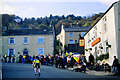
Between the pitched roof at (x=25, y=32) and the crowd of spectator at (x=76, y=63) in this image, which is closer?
the crowd of spectator at (x=76, y=63)

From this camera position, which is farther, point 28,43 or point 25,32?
point 25,32

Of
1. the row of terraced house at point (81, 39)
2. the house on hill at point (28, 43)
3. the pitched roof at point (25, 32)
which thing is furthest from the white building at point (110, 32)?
the pitched roof at point (25, 32)

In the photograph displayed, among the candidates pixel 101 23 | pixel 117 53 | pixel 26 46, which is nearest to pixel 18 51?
pixel 26 46

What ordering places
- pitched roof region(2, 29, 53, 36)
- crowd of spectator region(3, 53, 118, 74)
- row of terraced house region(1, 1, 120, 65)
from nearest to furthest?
row of terraced house region(1, 1, 120, 65) < crowd of spectator region(3, 53, 118, 74) < pitched roof region(2, 29, 53, 36)

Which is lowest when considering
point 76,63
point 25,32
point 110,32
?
point 76,63

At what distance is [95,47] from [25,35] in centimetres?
2296

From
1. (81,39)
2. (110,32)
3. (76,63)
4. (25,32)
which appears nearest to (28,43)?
(25,32)

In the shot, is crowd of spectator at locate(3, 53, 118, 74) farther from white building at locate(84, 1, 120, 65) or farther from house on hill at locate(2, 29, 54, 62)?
house on hill at locate(2, 29, 54, 62)

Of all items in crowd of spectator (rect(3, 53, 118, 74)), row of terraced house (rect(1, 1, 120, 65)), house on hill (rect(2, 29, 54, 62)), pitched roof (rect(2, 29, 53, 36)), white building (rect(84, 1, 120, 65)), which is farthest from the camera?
pitched roof (rect(2, 29, 53, 36))

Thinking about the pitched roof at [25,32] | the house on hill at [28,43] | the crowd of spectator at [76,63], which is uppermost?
the pitched roof at [25,32]

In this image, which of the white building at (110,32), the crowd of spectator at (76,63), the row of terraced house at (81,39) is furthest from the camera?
the crowd of spectator at (76,63)

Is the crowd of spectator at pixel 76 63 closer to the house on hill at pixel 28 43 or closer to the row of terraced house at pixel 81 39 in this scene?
the row of terraced house at pixel 81 39

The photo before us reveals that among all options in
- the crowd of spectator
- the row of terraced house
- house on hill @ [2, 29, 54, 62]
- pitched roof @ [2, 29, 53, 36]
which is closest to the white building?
the row of terraced house

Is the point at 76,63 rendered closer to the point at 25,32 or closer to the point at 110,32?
the point at 110,32
